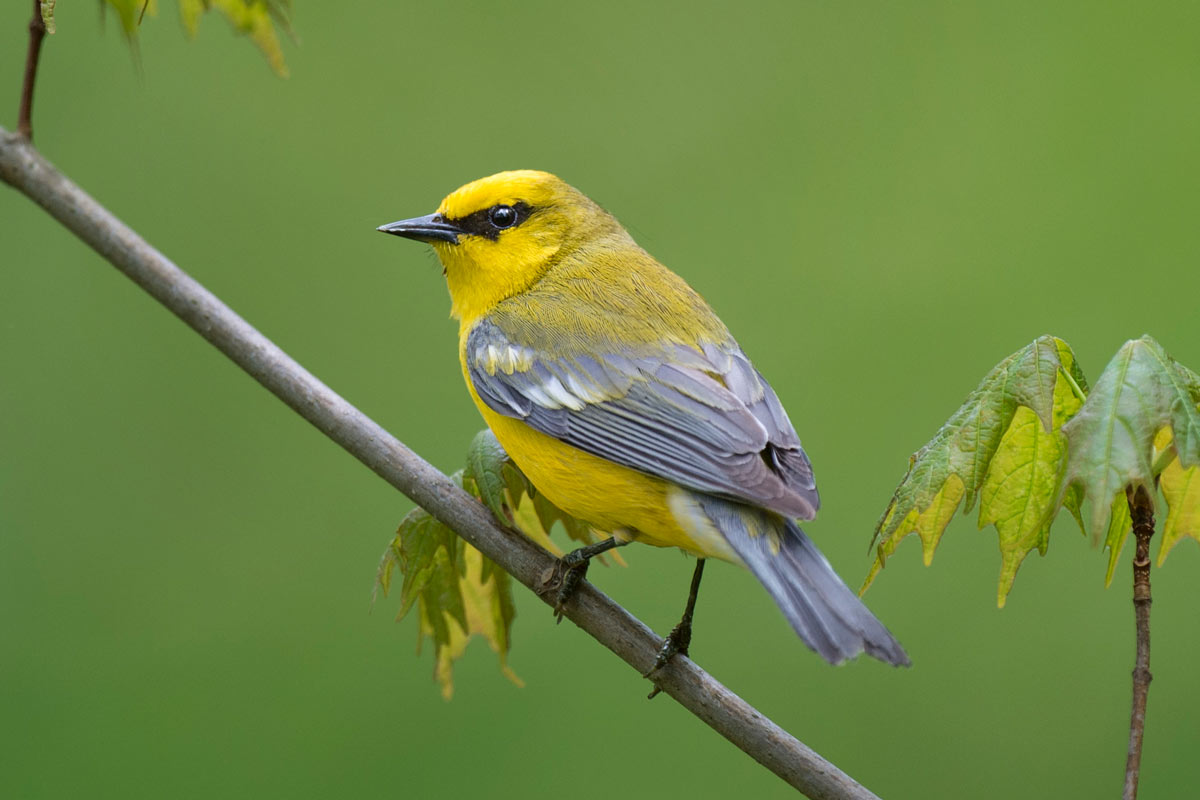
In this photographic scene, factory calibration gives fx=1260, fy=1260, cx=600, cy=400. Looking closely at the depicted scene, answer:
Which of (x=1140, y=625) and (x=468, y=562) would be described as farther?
(x=468, y=562)

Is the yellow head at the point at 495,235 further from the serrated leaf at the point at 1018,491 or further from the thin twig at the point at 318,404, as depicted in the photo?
the serrated leaf at the point at 1018,491

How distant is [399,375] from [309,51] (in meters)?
1.86

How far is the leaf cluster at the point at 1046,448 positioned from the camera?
1.85 meters

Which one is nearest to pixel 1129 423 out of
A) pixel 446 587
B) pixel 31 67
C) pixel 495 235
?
pixel 446 587

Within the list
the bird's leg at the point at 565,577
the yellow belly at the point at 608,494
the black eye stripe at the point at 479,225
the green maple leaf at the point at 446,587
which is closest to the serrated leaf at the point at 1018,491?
the yellow belly at the point at 608,494

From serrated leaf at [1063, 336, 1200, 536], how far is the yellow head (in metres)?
1.79

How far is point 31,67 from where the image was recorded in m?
Answer: 2.55

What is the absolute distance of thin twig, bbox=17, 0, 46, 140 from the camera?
2514 mm

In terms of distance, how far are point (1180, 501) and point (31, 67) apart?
2335 mm

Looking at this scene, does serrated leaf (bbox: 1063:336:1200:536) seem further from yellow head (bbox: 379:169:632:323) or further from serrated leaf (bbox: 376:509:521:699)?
yellow head (bbox: 379:169:632:323)

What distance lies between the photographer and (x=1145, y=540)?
6.42ft

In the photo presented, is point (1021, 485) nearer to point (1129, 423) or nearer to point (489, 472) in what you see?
point (1129, 423)

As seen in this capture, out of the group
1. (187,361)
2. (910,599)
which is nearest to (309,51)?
(187,361)

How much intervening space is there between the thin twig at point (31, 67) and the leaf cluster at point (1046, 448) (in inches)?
74.3
